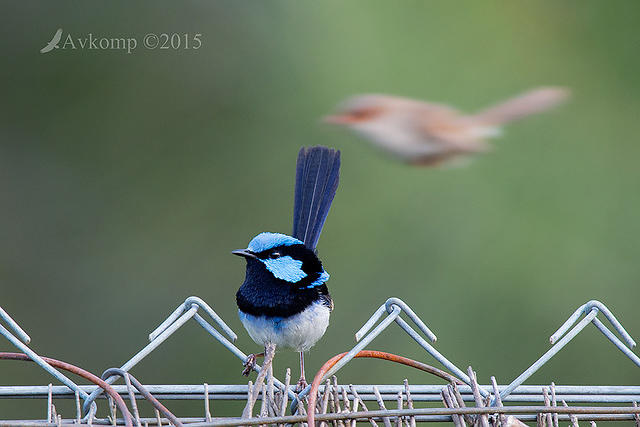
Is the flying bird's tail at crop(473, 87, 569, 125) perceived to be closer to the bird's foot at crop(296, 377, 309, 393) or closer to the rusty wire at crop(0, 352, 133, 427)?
the bird's foot at crop(296, 377, 309, 393)

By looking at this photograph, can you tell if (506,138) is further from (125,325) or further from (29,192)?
(29,192)

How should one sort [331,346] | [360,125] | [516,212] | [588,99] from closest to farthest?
[360,125]
[331,346]
[516,212]
[588,99]

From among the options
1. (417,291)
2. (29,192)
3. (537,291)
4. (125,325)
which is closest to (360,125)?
(417,291)

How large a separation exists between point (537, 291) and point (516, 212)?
33 cm

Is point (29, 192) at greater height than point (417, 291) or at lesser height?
greater

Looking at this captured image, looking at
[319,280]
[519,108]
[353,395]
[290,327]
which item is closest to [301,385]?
[290,327]

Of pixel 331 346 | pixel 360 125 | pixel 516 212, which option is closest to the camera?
pixel 360 125

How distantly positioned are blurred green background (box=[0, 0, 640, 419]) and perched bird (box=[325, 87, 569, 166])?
54 cm

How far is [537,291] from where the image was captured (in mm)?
3566

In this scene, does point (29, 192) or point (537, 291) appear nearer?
point (537, 291)

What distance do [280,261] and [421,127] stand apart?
1.19 metres

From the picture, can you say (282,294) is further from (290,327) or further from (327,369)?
(327,369)

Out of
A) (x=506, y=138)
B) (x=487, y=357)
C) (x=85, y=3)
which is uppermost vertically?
(x=85, y=3)

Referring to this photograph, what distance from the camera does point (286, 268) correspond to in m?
1.94
